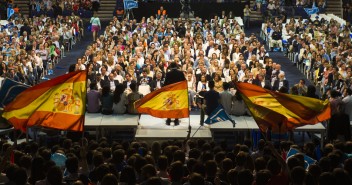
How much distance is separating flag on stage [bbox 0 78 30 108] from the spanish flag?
386 centimetres

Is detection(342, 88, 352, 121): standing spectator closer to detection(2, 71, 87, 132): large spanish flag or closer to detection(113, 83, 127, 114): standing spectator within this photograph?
detection(113, 83, 127, 114): standing spectator

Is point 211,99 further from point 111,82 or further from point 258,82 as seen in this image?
point 111,82

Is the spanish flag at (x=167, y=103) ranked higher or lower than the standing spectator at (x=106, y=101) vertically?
higher

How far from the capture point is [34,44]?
122ft

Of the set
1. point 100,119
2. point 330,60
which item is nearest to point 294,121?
point 100,119

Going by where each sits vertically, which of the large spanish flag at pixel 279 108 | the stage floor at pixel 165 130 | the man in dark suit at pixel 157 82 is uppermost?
the large spanish flag at pixel 279 108

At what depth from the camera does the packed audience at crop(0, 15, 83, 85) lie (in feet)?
106

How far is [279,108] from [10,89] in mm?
6070

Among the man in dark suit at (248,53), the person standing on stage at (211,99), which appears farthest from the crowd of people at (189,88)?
the person standing on stage at (211,99)

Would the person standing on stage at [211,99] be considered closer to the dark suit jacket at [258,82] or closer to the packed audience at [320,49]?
the packed audience at [320,49]

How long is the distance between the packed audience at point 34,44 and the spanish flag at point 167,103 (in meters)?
10.2

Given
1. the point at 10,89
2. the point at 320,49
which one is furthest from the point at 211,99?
the point at 320,49

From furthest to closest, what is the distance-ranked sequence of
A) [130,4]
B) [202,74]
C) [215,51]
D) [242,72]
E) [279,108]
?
[130,4] → [215,51] → [242,72] → [202,74] → [279,108]

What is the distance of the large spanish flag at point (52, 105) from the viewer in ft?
54.5
